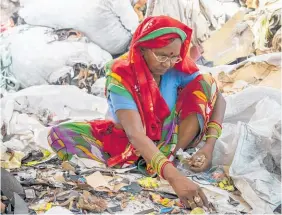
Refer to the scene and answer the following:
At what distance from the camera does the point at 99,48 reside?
231 cm

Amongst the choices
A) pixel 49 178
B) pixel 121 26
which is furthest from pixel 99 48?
pixel 49 178

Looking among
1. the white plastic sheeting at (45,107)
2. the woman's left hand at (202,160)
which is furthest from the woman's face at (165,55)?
the white plastic sheeting at (45,107)

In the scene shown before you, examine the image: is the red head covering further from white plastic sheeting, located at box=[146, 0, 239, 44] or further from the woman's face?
white plastic sheeting, located at box=[146, 0, 239, 44]

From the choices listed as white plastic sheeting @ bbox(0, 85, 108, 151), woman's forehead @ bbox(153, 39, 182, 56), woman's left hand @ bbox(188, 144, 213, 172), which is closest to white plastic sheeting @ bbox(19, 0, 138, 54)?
white plastic sheeting @ bbox(0, 85, 108, 151)

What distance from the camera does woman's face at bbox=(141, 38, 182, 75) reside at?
1.55m

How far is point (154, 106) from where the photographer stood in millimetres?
1633

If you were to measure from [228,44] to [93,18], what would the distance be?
0.62 metres

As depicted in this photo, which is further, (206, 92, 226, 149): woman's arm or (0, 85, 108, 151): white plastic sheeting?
(0, 85, 108, 151): white plastic sheeting

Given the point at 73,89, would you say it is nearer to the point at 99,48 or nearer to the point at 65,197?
the point at 99,48

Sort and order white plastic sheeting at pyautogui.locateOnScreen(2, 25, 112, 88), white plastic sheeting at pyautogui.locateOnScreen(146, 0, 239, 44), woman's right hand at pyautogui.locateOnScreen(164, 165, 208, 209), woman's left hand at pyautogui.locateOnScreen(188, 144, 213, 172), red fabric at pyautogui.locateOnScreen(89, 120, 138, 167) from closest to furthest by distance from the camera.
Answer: woman's right hand at pyautogui.locateOnScreen(164, 165, 208, 209) < woman's left hand at pyautogui.locateOnScreen(188, 144, 213, 172) < red fabric at pyautogui.locateOnScreen(89, 120, 138, 167) < white plastic sheeting at pyautogui.locateOnScreen(2, 25, 112, 88) < white plastic sheeting at pyautogui.locateOnScreen(146, 0, 239, 44)

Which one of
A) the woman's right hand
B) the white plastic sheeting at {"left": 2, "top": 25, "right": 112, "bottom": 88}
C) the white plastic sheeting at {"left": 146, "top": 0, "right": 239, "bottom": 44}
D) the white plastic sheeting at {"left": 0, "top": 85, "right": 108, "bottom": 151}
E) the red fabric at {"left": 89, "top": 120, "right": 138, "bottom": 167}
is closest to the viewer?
the woman's right hand

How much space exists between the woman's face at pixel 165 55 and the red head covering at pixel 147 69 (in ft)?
0.05

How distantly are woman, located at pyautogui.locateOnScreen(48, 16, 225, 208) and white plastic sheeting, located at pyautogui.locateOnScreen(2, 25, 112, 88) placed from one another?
22.4 inches

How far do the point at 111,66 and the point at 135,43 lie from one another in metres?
0.10
